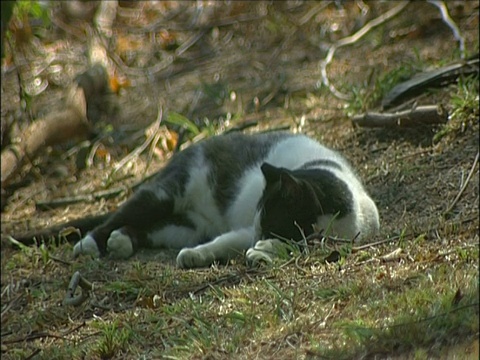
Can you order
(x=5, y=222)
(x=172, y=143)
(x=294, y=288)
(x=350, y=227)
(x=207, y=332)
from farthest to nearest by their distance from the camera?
(x=172, y=143) → (x=5, y=222) → (x=350, y=227) → (x=294, y=288) → (x=207, y=332)

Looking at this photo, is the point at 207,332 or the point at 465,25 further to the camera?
the point at 465,25

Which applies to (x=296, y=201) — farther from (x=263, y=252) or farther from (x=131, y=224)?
(x=131, y=224)

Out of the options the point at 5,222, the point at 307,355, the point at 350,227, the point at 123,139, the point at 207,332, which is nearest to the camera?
the point at 307,355

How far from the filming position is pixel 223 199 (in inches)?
208

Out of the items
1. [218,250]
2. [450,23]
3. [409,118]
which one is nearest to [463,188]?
[409,118]

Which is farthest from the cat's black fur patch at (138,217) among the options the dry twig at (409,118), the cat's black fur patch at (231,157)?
the dry twig at (409,118)

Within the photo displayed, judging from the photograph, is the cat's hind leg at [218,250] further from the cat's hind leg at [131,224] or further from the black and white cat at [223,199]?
the cat's hind leg at [131,224]

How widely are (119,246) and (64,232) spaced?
478mm

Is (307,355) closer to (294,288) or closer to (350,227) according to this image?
(294,288)

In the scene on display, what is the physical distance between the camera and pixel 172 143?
6.88m

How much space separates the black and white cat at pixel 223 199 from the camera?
4.56m

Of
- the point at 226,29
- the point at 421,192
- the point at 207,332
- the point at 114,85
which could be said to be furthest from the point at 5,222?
the point at 226,29

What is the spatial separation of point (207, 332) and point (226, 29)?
21.4 ft

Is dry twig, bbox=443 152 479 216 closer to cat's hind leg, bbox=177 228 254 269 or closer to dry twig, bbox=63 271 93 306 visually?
cat's hind leg, bbox=177 228 254 269
